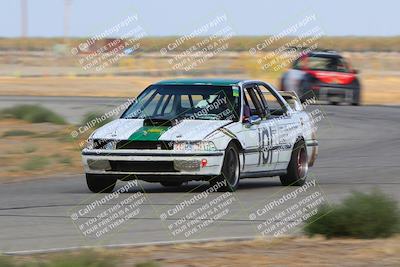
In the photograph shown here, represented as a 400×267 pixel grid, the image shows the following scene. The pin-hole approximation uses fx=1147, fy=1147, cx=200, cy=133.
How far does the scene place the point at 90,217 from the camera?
12172 mm

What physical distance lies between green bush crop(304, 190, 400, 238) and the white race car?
356 cm

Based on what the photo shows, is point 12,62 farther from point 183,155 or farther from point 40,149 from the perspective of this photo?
point 183,155

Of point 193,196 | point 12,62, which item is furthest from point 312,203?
point 12,62

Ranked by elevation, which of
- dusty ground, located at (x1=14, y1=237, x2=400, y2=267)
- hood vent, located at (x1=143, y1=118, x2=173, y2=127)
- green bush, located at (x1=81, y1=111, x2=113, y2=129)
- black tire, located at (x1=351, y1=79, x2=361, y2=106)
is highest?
hood vent, located at (x1=143, y1=118, x2=173, y2=127)

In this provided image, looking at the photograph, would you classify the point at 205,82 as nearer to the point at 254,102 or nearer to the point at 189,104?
the point at 189,104

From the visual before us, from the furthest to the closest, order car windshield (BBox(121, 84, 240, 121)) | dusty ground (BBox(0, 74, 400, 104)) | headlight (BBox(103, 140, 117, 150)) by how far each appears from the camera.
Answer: dusty ground (BBox(0, 74, 400, 104)) → car windshield (BBox(121, 84, 240, 121)) → headlight (BBox(103, 140, 117, 150))

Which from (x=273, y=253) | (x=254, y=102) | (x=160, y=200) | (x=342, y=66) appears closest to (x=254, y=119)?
(x=254, y=102)

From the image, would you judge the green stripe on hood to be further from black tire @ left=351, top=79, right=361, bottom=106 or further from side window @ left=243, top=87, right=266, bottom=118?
black tire @ left=351, top=79, right=361, bottom=106

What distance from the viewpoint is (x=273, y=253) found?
9.50 metres

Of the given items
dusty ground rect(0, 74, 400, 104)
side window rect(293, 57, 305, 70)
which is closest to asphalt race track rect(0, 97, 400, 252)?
side window rect(293, 57, 305, 70)

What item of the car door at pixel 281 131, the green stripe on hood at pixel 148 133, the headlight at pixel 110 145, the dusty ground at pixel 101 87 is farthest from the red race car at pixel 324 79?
the headlight at pixel 110 145

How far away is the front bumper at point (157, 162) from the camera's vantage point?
14078mm

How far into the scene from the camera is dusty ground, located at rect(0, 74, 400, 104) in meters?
47.0

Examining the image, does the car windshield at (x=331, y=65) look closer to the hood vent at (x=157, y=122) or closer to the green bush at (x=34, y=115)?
the green bush at (x=34, y=115)
